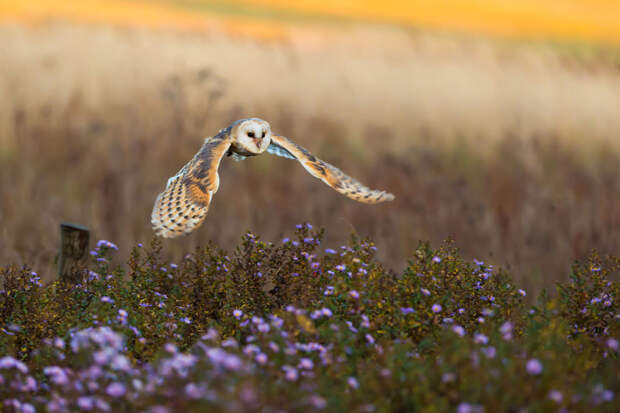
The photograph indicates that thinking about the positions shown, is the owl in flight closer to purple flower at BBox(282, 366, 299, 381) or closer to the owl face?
the owl face

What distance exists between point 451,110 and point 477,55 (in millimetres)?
2897

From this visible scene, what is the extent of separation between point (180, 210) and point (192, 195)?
7 centimetres

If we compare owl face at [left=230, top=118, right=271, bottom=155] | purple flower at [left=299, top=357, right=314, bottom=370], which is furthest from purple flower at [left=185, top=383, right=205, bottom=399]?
owl face at [left=230, top=118, right=271, bottom=155]

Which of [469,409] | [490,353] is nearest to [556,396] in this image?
[469,409]

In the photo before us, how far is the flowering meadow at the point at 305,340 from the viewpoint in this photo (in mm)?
2051

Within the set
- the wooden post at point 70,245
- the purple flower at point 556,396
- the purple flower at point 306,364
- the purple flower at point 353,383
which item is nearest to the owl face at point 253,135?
the purple flower at point 306,364

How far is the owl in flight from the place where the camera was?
2.48 metres

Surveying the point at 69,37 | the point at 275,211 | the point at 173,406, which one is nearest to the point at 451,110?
the point at 275,211

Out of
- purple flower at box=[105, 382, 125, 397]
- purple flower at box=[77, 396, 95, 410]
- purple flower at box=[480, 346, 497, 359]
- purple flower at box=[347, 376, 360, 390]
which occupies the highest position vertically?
purple flower at box=[480, 346, 497, 359]

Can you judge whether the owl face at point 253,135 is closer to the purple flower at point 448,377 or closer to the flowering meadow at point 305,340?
the flowering meadow at point 305,340

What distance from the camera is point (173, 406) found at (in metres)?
1.95

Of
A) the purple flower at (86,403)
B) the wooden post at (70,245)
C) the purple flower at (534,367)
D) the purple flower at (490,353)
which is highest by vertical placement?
the wooden post at (70,245)

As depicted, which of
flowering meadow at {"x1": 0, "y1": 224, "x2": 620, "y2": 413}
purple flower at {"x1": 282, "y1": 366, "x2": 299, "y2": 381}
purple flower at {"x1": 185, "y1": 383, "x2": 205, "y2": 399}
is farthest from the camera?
purple flower at {"x1": 282, "y1": 366, "x2": 299, "y2": 381}

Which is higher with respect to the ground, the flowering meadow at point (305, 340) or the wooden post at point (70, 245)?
the wooden post at point (70, 245)
